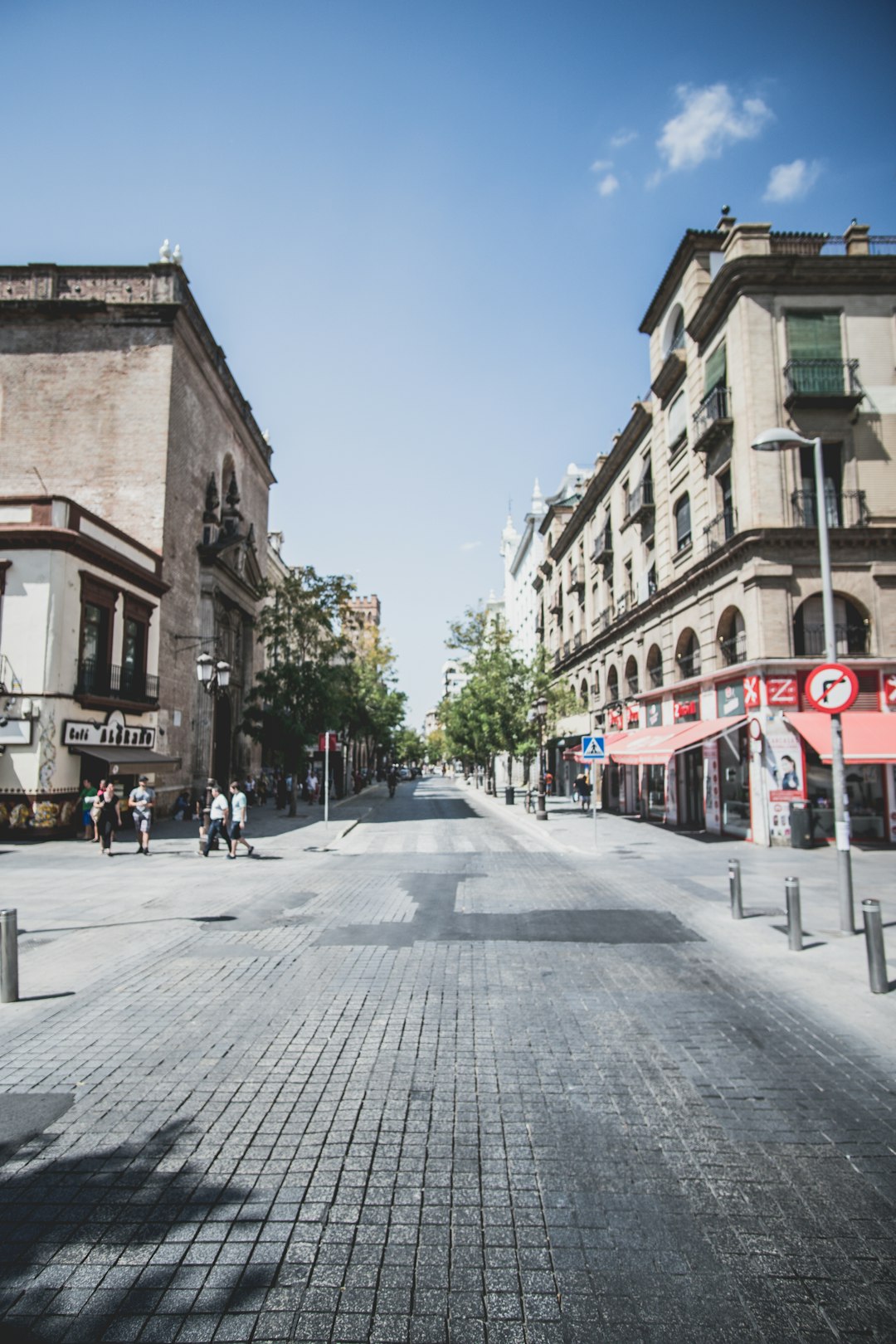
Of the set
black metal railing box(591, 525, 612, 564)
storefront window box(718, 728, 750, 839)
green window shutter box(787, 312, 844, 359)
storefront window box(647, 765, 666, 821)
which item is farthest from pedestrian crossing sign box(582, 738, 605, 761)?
black metal railing box(591, 525, 612, 564)

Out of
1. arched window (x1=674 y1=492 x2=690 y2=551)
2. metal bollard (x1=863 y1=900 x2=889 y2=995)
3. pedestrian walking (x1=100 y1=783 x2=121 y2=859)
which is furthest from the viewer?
arched window (x1=674 y1=492 x2=690 y2=551)

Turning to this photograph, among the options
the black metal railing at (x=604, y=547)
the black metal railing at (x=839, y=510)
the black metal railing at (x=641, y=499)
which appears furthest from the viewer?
the black metal railing at (x=604, y=547)

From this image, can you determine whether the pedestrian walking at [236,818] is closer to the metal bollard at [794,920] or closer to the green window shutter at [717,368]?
the metal bollard at [794,920]

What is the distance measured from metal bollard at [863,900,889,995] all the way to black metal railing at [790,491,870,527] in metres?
14.3

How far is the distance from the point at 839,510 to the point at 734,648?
14.7 feet

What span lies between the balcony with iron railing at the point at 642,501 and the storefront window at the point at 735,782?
985 centimetres

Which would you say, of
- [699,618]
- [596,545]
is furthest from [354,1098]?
[596,545]

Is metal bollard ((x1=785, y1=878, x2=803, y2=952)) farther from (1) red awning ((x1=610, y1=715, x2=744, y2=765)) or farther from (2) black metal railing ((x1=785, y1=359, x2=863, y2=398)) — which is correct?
(2) black metal railing ((x1=785, y1=359, x2=863, y2=398))

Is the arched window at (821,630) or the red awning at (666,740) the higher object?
the arched window at (821,630)

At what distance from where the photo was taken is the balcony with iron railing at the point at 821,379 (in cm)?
1930

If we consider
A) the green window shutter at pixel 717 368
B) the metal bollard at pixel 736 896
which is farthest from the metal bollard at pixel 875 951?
the green window shutter at pixel 717 368

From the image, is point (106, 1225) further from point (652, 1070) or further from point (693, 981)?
point (693, 981)

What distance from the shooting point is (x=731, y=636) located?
2148 cm

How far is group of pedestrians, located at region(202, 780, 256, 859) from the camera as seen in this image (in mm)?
17438
